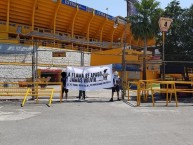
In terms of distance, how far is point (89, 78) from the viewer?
1705 centimetres

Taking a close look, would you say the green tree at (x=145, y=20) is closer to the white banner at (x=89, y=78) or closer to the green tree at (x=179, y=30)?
the green tree at (x=179, y=30)

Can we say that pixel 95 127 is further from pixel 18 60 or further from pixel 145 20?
pixel 145 20

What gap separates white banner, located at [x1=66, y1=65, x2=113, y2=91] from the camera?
16.9 meters

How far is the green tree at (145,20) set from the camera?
50156 mm

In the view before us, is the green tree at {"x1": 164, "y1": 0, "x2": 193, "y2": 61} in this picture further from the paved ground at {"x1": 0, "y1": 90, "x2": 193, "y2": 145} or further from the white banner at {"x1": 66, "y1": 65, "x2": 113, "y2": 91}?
the paved ground at {"x1": 0, "y1": 90, "x2": 193, "y2": 145}

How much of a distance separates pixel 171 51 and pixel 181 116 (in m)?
43.8

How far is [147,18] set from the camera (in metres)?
50.7

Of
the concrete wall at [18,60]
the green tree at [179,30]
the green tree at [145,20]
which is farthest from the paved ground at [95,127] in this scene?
the green tree at [179,30]

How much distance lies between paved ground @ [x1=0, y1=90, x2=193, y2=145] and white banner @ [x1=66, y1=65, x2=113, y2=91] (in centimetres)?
352

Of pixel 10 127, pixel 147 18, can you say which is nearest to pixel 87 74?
pixel 10 127

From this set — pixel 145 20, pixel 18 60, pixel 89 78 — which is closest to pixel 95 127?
pixel 89 78

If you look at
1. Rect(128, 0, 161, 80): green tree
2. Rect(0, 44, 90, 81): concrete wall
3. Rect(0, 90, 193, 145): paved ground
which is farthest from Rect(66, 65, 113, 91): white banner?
Rect(128, 0, 161, 80): green tree

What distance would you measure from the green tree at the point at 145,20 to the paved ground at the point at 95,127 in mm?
37837

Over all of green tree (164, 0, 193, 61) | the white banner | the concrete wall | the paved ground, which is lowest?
the paved ground
